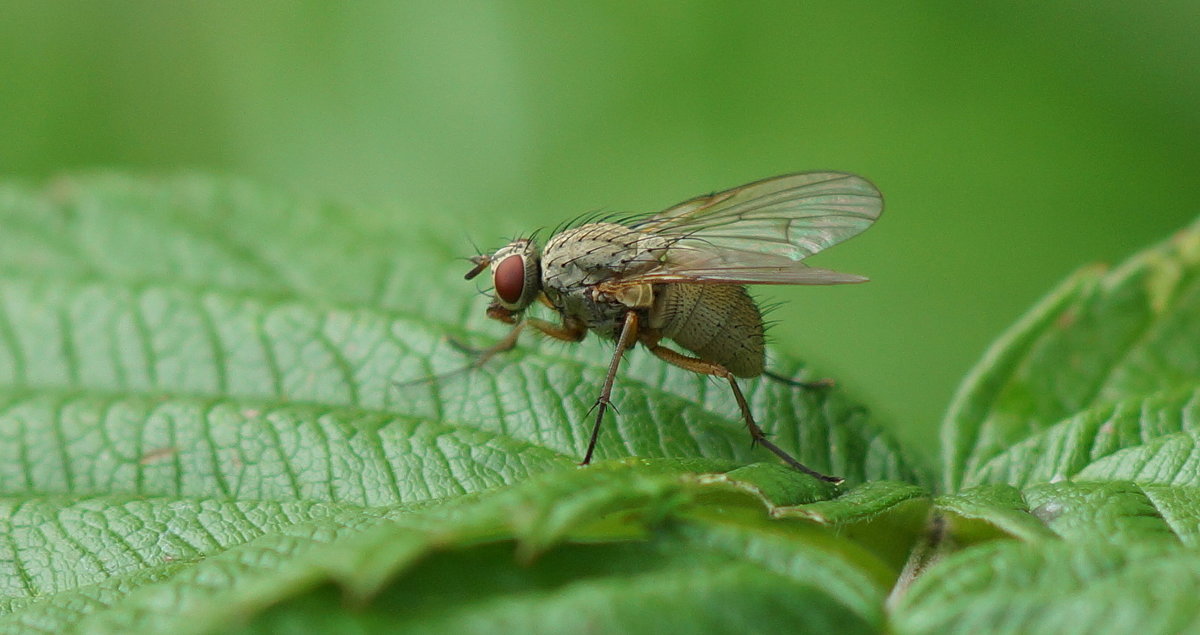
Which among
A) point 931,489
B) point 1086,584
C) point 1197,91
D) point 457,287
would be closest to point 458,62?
point 457,287

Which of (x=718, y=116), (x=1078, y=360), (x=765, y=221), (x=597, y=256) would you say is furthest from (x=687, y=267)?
(x=718, y=116)

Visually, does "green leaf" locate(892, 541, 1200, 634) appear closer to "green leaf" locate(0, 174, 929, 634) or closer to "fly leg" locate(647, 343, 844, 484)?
"green leaf" locate(0, 174, 929, 634)

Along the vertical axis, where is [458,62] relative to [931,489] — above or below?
above

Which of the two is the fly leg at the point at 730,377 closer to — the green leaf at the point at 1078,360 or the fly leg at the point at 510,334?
the fly leg at the point at 510,334

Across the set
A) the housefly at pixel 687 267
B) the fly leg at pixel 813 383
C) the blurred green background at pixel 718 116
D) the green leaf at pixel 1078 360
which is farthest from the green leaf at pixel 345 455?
the blurred green background at pixel 718 116

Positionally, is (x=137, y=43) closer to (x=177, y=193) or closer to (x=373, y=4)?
(x=373, y=4)

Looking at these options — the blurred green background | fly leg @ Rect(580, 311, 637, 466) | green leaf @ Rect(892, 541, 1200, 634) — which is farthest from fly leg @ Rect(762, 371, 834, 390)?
the blurred green background

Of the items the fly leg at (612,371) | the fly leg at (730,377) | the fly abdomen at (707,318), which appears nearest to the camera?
the fly leg at (612,371)

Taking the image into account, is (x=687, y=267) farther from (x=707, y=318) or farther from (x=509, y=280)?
(x=509, y=280)
